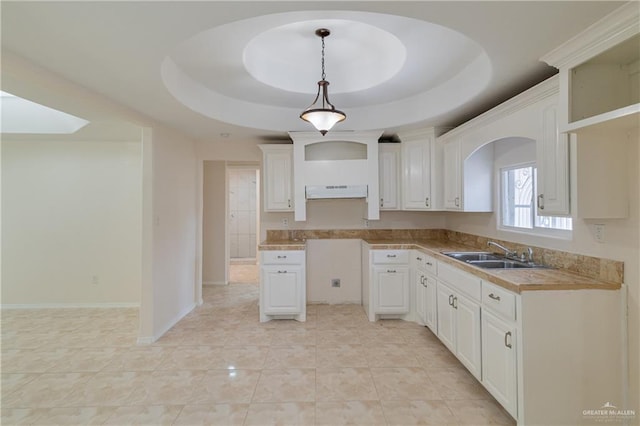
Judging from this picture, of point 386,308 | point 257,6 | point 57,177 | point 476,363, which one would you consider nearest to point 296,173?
point 386,308

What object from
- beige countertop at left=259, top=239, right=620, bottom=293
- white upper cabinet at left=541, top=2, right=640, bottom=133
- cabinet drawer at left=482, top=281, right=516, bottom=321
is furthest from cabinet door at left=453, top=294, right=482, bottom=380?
white upper cabinet at left=541, top=2, right=640, bottom=133

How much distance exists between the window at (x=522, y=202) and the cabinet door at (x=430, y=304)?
941 millimetres

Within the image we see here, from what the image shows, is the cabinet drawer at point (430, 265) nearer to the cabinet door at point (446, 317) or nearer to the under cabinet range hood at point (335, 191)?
the cabinet door at point (446, 317)

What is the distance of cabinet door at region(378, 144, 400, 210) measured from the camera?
400cm

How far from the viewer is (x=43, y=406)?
6.89ft

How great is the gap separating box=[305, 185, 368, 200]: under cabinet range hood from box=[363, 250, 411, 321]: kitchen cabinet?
79 cm

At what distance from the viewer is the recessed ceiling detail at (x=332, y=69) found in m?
2.11

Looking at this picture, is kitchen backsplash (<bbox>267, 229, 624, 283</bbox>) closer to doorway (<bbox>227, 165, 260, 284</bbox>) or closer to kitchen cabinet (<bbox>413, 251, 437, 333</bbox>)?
kitchen cabinet (<bbox>413, 251, 437, 333</bbox>)

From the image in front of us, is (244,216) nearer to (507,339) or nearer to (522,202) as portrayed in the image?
(522,202)

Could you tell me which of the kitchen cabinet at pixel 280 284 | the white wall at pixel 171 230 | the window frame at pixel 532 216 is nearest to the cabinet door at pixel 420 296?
the window frame at pixel 532 216

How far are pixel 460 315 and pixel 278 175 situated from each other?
2679mm

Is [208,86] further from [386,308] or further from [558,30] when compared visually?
[386,308]

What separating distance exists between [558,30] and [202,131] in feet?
11.4

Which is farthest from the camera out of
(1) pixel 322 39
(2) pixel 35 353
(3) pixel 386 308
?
(3) pixel 386 308
